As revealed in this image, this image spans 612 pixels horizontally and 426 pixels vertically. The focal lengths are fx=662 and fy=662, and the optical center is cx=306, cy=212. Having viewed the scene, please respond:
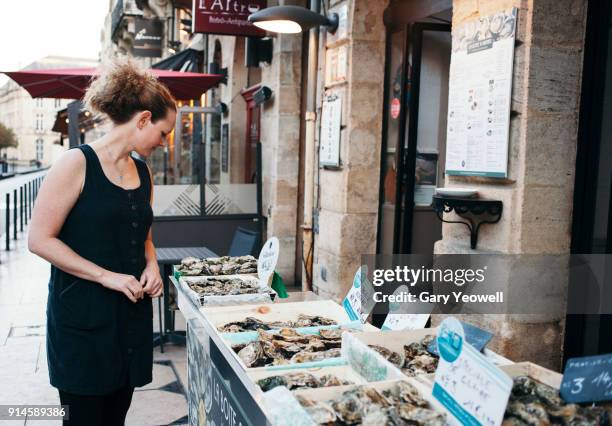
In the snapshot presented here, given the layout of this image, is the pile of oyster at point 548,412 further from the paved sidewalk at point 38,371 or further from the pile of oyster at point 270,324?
the paved sidewalk at point 38,371

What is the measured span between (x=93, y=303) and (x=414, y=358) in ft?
4.13

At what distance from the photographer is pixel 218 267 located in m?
4.16

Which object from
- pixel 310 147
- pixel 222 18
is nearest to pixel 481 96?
pixel 310 147

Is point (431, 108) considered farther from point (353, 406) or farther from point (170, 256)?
point (353, 406)

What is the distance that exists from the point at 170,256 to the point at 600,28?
3.82m

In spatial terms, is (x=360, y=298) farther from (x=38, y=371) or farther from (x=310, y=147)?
(x=310, y=147)

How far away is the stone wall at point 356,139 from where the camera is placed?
5863mm

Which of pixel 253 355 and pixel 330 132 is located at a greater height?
pixel 330 132

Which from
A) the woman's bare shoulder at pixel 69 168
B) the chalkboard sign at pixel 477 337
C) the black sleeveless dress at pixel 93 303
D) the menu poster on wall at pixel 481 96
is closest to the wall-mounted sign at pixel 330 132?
the menu poster on wall at pixel 481 96

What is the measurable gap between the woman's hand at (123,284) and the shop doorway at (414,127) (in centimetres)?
347

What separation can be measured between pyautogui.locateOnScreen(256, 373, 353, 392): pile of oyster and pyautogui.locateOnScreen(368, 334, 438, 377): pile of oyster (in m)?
0.20

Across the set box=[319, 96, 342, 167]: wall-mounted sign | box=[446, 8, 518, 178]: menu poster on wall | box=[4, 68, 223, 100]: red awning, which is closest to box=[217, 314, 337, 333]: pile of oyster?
box=[446, 8, 518, 178]: menu poster on wall

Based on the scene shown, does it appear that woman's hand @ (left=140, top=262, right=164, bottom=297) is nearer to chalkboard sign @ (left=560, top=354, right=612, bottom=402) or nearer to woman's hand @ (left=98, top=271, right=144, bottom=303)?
woman's hand @ (left=98, top=271, right=144, bottom=303)

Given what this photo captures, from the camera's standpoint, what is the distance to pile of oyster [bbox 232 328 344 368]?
2.49 m
